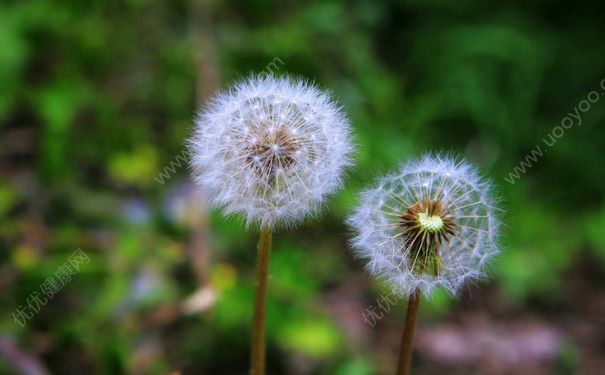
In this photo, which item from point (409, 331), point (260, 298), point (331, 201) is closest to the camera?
point (409, 331)

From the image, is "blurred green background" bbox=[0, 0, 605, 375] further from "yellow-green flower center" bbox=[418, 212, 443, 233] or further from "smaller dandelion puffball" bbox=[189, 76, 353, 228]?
"yellow-green flower center" bbox=[418, 212, 443, 233]

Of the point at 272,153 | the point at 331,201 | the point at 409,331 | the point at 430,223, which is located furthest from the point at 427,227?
the point at 331,201

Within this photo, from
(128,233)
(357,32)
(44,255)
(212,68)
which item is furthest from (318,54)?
(44,255)

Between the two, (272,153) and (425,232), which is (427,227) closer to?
(425,232)

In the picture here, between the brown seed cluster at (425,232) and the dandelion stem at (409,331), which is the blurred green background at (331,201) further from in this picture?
the brown seed cluster at (425,232)

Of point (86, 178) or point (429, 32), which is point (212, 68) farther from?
point (429, 32)

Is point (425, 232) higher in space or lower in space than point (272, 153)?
lower
